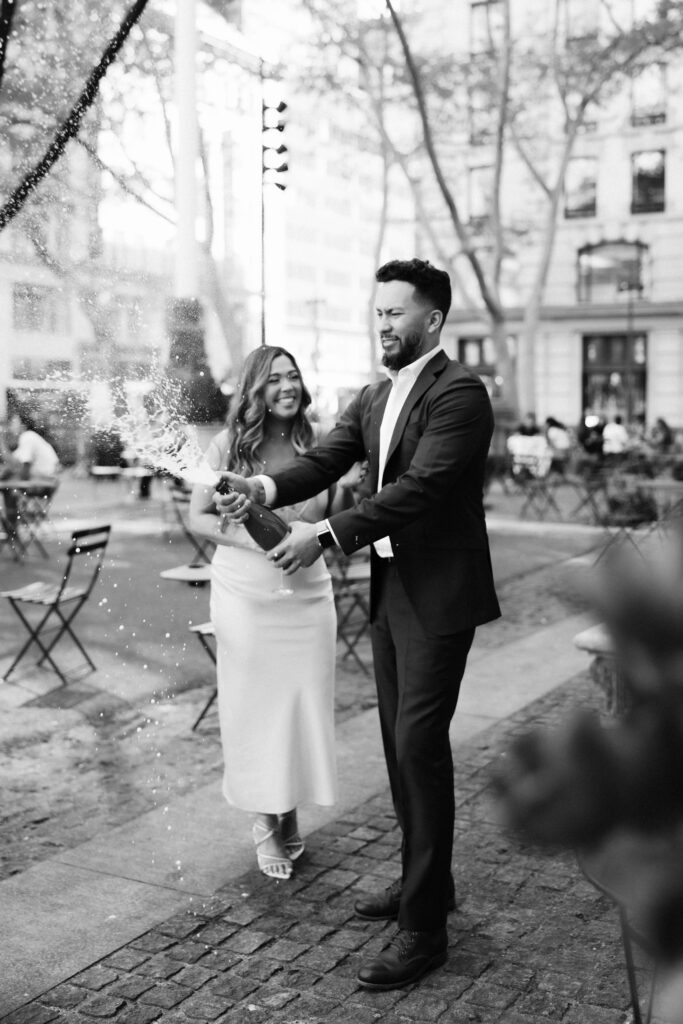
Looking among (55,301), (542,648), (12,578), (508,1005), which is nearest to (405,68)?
(12,578)

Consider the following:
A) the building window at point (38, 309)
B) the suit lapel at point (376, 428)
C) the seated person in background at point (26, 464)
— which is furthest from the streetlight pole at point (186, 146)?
the seated person in background at point (26, 464)

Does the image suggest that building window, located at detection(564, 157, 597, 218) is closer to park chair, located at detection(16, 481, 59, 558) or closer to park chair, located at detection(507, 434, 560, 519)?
park chair, located at detection(507, 434, 560, 519)

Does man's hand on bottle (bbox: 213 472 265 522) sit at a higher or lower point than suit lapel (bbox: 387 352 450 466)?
lower

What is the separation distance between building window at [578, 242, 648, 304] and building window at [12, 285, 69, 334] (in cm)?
3809

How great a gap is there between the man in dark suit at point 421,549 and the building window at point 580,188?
1550 inches

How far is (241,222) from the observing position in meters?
5.23

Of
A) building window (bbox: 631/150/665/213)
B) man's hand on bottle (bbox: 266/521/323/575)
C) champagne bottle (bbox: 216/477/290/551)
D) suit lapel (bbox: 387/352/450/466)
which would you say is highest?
building window (bbox: 631/150/665/213)

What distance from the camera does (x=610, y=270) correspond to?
41.2 m

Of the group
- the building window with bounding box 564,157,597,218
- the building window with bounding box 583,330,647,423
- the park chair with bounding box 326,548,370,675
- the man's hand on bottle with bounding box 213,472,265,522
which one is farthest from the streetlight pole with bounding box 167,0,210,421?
the building window with bounding box 564,157,597,218

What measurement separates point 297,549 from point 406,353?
2.46ft

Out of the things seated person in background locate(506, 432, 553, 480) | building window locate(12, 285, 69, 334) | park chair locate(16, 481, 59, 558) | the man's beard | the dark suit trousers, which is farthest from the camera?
seated person in background locate(506, 432, 553, 480)

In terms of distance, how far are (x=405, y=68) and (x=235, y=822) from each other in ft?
63.4

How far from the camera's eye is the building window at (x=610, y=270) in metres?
40.5

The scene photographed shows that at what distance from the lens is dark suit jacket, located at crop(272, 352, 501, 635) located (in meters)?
3.37
